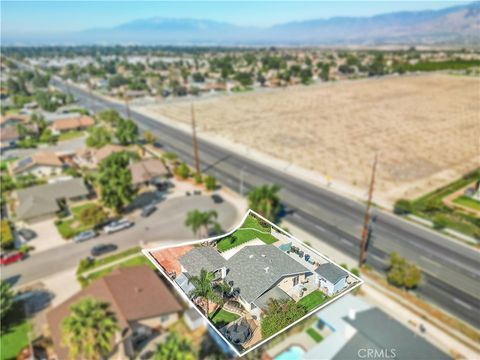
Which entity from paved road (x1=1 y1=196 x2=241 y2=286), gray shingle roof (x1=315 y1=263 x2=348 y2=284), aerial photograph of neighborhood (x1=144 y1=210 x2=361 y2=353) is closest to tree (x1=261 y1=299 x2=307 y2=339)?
aerial photograph of neighborhood (x1=144 y1=210 x2=361 y2=353)

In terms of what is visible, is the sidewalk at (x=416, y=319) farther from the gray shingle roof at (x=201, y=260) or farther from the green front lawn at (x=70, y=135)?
the green front lawn at (x=70, y=135)

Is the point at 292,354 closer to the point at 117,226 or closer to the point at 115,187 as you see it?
the point at 117,226

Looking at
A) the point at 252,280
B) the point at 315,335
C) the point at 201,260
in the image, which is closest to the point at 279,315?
the point at 252,280

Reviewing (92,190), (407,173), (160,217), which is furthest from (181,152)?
(407,173)

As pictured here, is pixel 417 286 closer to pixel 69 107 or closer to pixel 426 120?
pixel 426 120

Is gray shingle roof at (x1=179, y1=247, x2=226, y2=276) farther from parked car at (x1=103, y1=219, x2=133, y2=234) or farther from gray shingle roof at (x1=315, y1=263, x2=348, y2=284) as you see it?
parked car at (x1=103, y1=219, x2=133, y2=234)
